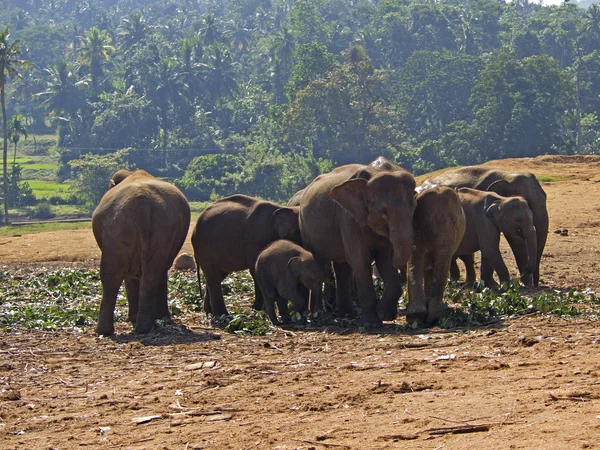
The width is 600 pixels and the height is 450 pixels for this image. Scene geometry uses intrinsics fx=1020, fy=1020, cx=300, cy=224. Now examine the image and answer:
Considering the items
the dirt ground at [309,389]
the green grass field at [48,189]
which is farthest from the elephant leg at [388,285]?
the green grass field at [48,189]

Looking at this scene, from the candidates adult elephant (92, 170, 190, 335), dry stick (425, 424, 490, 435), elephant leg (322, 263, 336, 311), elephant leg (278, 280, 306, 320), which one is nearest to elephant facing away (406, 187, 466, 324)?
elephant leg (278, 280, 306, 320)

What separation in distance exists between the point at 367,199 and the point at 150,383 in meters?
3.48

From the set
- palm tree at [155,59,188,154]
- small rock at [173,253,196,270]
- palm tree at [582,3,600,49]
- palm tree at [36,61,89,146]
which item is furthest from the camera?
palm tree at [582,3,600,49]

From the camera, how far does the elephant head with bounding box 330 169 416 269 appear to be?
33.3 feet

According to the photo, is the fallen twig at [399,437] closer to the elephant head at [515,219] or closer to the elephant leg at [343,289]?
the elephant leg at [343,289]

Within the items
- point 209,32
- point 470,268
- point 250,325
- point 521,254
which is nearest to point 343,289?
point 250,325

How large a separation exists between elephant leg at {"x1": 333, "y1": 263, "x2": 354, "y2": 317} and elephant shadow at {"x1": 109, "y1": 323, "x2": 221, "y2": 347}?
1704 millimetres

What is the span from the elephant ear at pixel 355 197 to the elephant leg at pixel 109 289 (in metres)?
2.62

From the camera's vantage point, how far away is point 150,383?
822 centimetres

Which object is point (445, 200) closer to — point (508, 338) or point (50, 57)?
point (508, 338)

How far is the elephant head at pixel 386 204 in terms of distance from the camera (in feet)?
33.3

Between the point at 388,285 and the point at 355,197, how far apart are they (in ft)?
3.74

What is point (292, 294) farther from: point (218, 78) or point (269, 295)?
point (218, 78)

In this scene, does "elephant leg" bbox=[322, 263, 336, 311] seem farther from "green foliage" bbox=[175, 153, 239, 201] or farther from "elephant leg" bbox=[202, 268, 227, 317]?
"green foliage" bbox=[175, 153, 239, 201]
